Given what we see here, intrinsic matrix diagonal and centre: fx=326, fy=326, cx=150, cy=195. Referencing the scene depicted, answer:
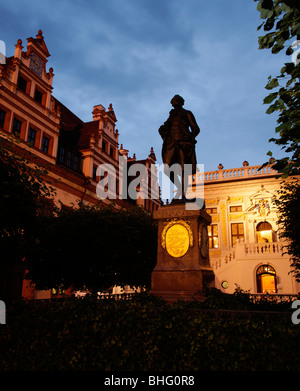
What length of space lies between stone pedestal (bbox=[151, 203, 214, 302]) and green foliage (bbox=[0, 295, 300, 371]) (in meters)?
1.92

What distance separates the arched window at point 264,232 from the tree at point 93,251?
48.0 feet

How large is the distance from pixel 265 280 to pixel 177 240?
61.9 ft

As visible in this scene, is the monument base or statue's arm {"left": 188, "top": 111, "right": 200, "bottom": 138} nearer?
the monument base

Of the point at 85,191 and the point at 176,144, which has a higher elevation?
the point at 85,191

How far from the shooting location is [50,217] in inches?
608

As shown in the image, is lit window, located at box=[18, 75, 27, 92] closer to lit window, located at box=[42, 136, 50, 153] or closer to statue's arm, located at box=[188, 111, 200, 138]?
lit window, located at box=[42, 136, 50, 153]

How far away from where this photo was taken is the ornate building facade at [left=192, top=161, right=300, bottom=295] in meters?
22.9

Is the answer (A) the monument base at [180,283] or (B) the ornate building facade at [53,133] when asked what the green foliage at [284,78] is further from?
(B) the ornate building facade at [53,133]

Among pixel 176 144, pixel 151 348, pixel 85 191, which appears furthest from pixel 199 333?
pixel 85 191

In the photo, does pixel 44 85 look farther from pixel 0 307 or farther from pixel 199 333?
pixel 199 333

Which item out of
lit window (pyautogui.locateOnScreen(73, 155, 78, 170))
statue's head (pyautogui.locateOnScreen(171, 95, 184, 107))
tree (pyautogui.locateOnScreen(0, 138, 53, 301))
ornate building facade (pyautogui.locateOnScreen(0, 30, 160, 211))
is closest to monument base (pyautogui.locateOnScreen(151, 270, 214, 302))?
tree (pyautogui.locateOnScreen(0, 138, 53, 301))

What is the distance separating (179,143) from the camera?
28.1 feet
